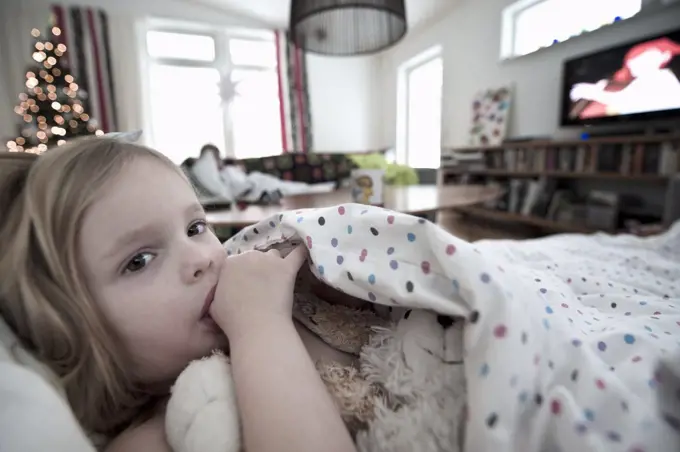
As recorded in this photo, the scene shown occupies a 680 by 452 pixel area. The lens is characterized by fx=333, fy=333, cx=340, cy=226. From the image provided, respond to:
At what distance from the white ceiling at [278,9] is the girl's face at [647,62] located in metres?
2.09

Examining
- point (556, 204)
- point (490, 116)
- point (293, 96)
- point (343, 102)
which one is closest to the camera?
point (556, 204)

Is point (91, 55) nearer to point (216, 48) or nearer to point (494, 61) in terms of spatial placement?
point (216, 48)

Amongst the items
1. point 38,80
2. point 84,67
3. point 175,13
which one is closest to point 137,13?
point 175,13

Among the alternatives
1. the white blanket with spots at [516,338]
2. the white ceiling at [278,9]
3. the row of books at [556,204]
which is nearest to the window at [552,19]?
the white ceiling at [278,9]

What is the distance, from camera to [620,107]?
A: 7.63 feet

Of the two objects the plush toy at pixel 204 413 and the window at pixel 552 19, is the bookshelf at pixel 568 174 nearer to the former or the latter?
the window at pixel 552 19

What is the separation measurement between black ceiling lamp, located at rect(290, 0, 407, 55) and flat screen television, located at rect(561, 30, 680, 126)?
1628mm

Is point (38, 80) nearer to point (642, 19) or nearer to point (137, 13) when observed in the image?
point (137, 13)

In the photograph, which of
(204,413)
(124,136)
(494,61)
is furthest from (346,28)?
(494,61)

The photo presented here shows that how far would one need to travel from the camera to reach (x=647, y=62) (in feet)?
6.98

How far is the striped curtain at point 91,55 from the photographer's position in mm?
3723

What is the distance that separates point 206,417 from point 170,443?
53 millimetres

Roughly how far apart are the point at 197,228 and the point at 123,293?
0.37ft

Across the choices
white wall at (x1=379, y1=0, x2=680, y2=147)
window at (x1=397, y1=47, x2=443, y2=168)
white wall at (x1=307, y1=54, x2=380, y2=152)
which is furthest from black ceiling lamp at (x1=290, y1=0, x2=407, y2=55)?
white wall at (x1=307, y1=54, x2=380, y2=152)
